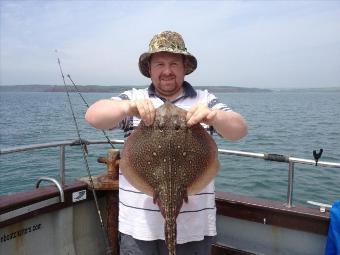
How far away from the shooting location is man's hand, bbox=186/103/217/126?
2.46 meters

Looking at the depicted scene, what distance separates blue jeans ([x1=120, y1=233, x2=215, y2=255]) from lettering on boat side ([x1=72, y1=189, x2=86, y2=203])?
1556mm

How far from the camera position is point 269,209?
4.20 m

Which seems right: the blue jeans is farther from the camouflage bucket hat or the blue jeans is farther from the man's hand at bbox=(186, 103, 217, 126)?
the camouflage bucket hat

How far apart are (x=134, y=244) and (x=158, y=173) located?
2.55ft

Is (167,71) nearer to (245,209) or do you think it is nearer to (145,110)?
(145,110)

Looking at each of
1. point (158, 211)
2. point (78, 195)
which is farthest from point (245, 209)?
point (78, 195)

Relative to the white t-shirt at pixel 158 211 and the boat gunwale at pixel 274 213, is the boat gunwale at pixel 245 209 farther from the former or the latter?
the white t-shirt at pixel 158 211

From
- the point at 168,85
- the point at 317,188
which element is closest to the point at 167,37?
the point at 168,85

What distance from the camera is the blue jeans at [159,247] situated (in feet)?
9.71

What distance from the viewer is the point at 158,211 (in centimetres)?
287

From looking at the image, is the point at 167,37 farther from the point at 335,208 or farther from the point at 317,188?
the point at 317,188

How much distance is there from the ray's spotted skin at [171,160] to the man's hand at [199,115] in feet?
0.19

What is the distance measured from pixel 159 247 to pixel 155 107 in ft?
3.69

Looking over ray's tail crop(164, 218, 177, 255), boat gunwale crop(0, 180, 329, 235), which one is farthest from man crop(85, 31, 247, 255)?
boat gunwale crop(0, 180, 329, 235)
